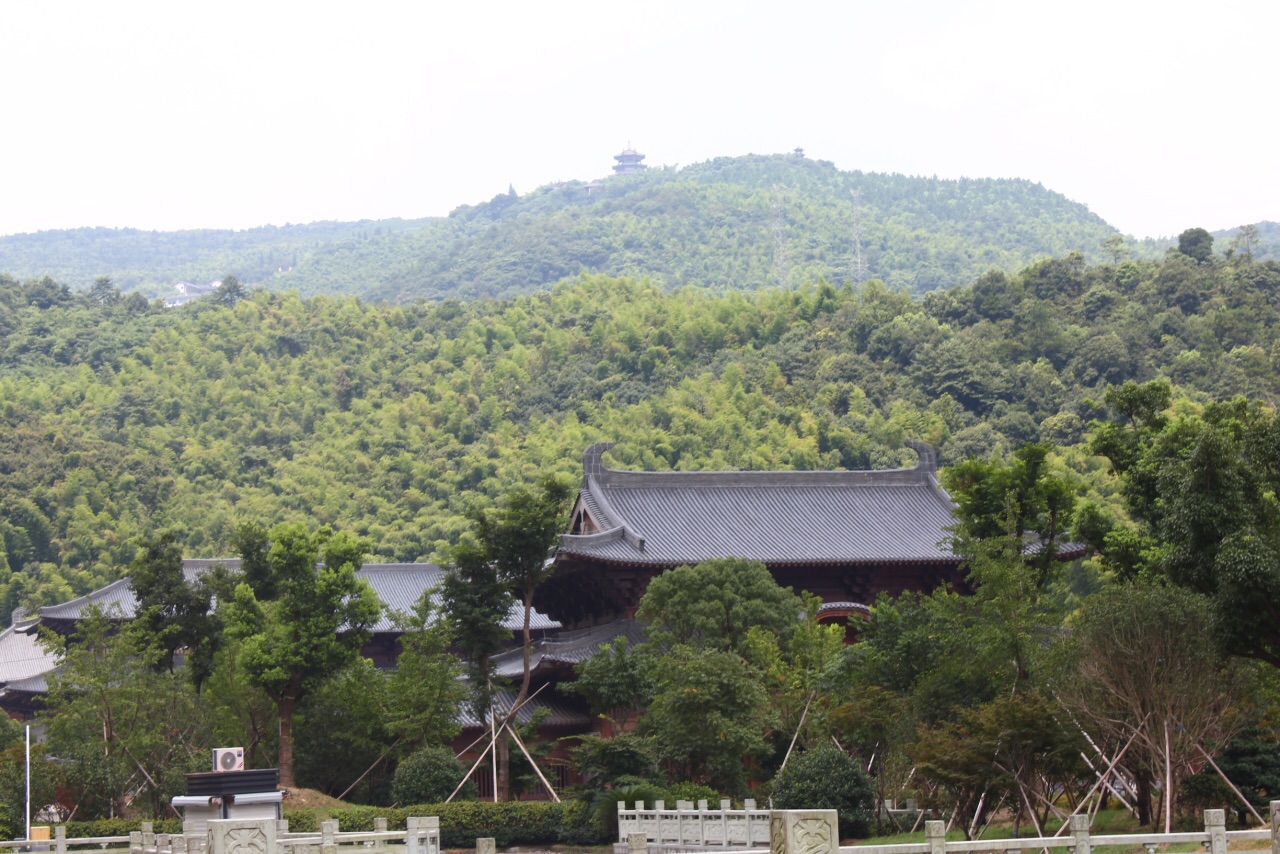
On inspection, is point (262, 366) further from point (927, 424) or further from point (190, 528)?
point (927, 424)

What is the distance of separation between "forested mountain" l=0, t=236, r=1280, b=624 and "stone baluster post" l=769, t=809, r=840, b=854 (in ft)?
172

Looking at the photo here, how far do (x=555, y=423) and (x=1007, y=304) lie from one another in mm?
24964

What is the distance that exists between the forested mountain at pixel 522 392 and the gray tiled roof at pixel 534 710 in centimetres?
3361

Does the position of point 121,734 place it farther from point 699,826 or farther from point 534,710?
point 699,826

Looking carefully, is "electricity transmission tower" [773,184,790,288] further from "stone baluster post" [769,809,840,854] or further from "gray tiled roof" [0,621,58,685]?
"stone baluster post" [769,809,840,854]

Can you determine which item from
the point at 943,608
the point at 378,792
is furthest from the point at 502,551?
the point at 943,608

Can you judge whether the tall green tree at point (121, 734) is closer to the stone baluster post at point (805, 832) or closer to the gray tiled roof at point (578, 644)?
the gray tiled roof at point (578, 644)

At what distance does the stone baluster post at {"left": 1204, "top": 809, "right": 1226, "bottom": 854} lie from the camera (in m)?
16.0

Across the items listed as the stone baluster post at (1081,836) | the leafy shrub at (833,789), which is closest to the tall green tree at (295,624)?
the leafy shrub at (833,789)

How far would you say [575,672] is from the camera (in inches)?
1387

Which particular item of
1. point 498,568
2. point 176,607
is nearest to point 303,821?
point 498,568

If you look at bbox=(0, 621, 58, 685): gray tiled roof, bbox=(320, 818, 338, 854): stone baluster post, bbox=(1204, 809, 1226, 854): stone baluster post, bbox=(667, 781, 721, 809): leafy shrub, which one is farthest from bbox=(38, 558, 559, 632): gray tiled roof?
bbox=(1204, 809, 1226, 854): stone baluster post

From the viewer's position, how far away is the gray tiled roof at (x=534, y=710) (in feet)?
121

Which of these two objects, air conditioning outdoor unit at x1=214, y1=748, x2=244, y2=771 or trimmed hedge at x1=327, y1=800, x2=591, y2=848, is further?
trimmed hedge at x1=327, y1=800, x2=591, y2=848
